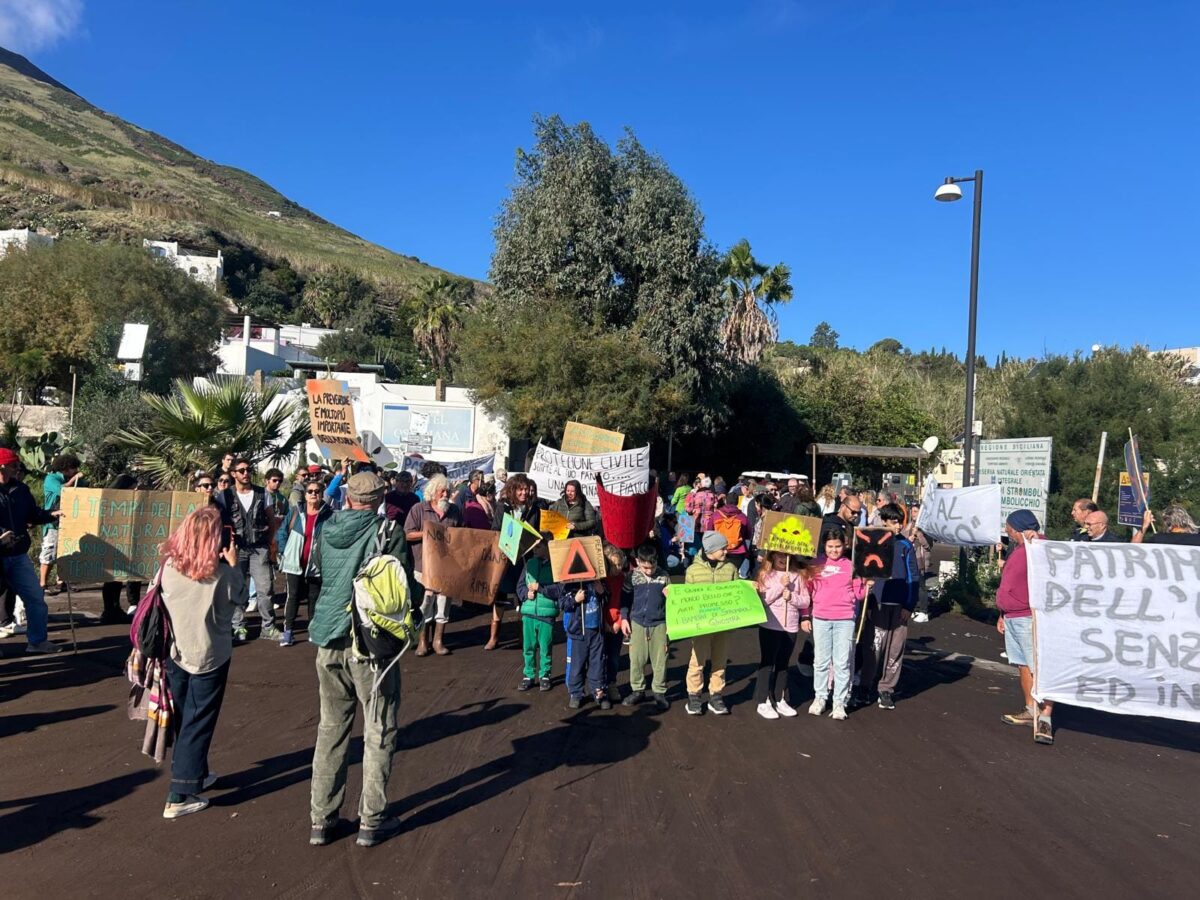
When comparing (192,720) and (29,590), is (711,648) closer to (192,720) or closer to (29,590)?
(192,720)

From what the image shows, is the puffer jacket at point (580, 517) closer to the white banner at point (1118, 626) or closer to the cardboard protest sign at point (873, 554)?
the cardboard protest sign at point (873, 554)

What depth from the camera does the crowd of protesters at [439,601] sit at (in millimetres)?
4285

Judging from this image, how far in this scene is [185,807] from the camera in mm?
4445

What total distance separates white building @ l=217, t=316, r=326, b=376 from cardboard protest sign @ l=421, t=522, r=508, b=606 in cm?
2943

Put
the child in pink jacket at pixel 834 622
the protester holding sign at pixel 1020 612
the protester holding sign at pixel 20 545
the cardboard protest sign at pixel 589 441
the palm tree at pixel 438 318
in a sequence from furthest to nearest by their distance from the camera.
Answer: the palm tree at pixel 438 318
the cardboard protest sign at pixel 589 441
the protester holding sign at pixel 20 545
the child in pink jacket at pixel 834 622
the protester holding sign at pixel 1020 612

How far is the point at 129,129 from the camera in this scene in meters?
165

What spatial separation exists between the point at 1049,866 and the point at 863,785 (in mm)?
1188

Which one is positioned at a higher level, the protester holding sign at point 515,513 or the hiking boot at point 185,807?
the protester holding sign at point 515,513

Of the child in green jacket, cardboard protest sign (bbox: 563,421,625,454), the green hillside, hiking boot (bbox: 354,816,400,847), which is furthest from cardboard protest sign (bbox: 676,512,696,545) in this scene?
the green hillside

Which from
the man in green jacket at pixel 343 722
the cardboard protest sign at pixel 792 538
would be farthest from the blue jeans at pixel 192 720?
the cardboard protest sign at pixel 792 538

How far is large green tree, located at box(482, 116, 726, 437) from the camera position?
2331 centimetres

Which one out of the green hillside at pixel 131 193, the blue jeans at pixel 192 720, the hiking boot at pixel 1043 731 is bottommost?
the hiking boot at pixel 1043 731

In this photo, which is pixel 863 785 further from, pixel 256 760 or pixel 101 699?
pixel 101 699

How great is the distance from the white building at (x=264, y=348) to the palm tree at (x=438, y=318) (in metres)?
6.60
